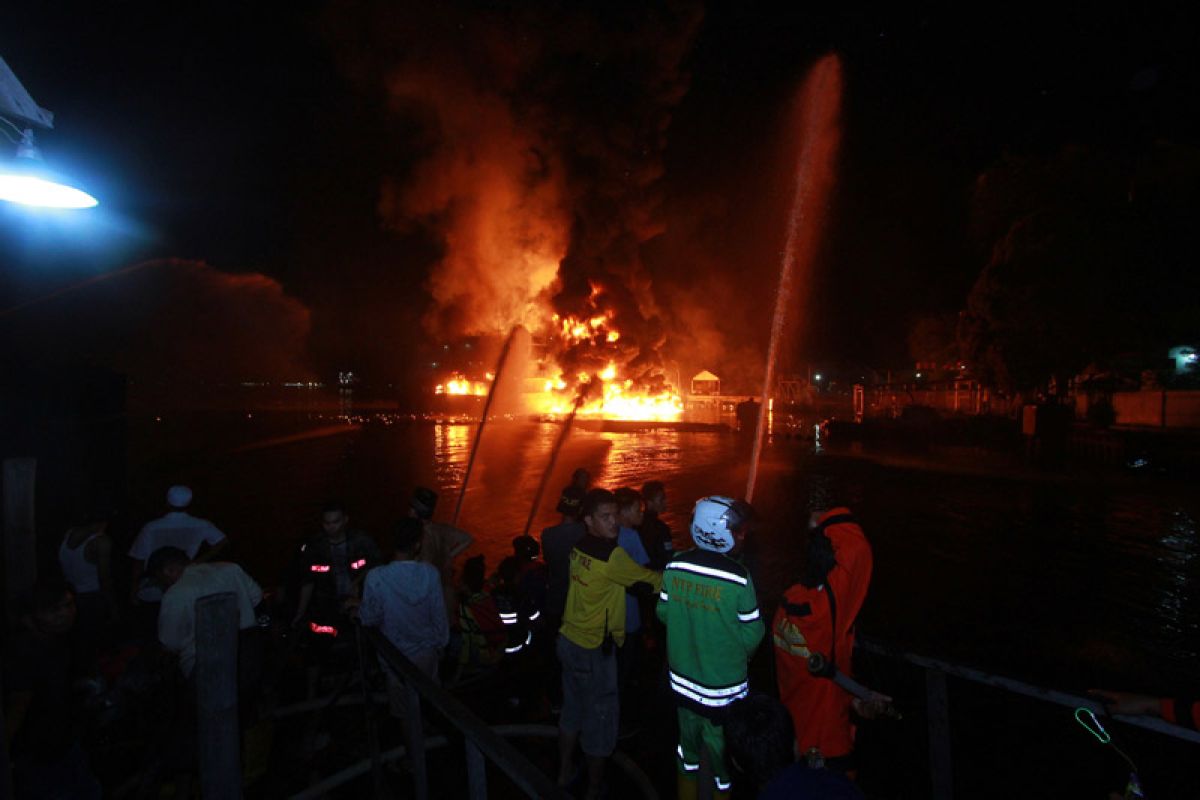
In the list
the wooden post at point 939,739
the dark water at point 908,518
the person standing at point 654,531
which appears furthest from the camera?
the dark water at point 908,518

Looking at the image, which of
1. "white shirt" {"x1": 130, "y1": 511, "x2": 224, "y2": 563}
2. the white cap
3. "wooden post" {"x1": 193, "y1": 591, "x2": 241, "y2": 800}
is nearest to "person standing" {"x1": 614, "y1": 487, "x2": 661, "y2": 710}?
"wooden post" {"x1": 193, "y1": 591, "x2": 241, "y2": 800}

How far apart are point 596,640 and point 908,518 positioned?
9.54 m

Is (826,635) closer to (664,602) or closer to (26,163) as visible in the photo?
(664,602)

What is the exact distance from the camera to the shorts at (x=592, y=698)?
376 centimetres

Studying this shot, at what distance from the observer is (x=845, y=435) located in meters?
23.8

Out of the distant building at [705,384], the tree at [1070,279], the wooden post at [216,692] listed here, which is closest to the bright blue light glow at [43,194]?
the wooden post at [216,692]

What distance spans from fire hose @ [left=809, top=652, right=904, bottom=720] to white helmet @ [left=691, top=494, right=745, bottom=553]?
652 millimetres

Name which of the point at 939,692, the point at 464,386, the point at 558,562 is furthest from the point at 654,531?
the point at 464,386

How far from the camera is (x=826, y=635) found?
322cm

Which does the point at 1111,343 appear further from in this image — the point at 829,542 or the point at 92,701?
the point at 92,701

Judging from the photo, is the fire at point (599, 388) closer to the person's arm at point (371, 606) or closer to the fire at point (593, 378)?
the fire at point (593, 378)

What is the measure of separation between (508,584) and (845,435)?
20432 mm

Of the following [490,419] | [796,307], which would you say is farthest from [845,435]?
[796,307]

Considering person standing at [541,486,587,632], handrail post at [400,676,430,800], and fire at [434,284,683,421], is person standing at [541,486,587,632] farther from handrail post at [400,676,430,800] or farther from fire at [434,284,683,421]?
fire at [434,284,683,421]
